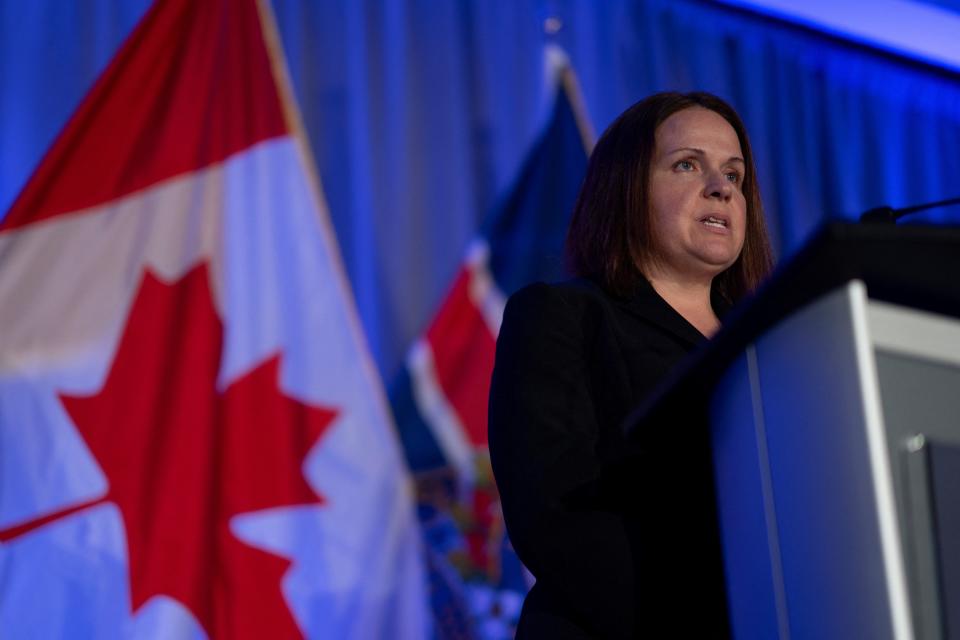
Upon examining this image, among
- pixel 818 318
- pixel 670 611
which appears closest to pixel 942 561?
pixel 818 318

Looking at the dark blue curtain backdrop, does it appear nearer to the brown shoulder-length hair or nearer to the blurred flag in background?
the blurred flag in background

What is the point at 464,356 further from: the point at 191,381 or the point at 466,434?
the point at 191,381

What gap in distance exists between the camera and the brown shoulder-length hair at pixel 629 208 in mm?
1355

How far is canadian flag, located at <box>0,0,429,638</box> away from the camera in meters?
2.33

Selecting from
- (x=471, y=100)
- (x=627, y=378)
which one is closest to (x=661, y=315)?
(x=627, y=378)

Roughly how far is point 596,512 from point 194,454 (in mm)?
1667

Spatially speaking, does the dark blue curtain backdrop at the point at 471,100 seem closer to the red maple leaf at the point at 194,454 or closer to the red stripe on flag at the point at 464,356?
the red stripe on flag at the point at 464,356

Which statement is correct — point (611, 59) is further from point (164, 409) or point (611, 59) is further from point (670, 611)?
point (670, 611)

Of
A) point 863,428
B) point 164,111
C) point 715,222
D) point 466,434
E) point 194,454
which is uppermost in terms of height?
point 164,111

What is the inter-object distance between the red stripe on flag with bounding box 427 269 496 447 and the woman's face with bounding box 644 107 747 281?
1.68 meters

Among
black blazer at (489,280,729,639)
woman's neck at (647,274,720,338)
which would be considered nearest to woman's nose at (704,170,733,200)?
woman's neck at (647,274,720,338)

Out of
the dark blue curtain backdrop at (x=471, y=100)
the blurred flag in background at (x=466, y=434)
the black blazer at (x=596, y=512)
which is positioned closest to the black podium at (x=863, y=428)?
the black blazer at (x=596, y=512)

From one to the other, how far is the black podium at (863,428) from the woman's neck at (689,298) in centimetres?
60

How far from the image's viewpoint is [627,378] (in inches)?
45.5
